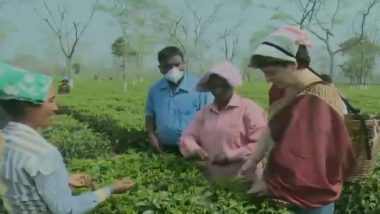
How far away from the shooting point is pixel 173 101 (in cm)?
439

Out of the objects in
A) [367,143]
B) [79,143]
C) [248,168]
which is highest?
[367,143]

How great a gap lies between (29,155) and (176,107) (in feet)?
8.11

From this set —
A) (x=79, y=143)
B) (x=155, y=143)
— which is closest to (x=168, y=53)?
(x=155, y=143)

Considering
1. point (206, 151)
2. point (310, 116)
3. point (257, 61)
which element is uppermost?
point (257, 61)

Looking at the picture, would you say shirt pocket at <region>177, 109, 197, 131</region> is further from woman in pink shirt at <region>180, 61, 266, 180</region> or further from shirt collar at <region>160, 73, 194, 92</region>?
woman in pink shirt at <region>180, 61, 266, 180</region>

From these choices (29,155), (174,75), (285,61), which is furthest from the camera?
(174,75)

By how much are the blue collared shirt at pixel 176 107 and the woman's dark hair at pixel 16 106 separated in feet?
7.70

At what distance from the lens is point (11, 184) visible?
6.41 feet

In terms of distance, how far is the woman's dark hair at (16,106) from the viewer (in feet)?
6.53

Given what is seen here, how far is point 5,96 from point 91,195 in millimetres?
408

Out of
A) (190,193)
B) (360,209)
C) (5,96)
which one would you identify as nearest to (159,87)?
(360,209)

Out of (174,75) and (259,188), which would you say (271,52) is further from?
(174,75)

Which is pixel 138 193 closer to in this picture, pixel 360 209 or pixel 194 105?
pixel 360 209

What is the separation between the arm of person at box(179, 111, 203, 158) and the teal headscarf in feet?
4.52
